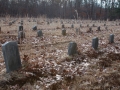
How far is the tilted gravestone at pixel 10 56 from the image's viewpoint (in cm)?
382

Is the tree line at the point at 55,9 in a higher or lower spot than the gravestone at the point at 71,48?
higher

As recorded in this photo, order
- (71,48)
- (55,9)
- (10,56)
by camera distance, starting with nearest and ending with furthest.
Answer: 1. (10,56)
2. (71,48)
3. (55,9)

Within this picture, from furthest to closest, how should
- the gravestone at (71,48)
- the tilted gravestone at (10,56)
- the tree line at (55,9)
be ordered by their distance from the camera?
1. the tree line at (55,9)
2. the gravestone at (71,48)
3. the tilted gravestone at (10,56)

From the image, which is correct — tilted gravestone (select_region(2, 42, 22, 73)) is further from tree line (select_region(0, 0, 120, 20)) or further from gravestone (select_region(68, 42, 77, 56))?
tree line (select_region(0, 0, 120, 20))

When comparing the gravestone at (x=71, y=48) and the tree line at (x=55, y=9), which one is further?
the tree line at (x=55, y=9)

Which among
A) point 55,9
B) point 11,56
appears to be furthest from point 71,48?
point 55,9

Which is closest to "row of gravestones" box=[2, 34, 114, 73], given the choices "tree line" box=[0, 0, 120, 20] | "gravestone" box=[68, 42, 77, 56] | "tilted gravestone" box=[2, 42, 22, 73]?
"tilted gravestone" box=[2, 42, 22, 73]

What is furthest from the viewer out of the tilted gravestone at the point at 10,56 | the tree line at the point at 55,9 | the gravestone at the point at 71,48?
the tree line at the point at 55,9

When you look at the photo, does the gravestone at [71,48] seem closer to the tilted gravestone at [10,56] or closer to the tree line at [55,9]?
the tilted gravestone at [10,56]

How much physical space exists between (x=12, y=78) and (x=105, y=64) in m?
3.13

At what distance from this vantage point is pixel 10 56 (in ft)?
12.8

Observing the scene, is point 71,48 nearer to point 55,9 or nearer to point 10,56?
point 10,56

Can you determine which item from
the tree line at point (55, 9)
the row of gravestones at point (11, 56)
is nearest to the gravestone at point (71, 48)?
the row of gravestones at point (11, 56)

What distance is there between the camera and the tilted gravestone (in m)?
3.82
